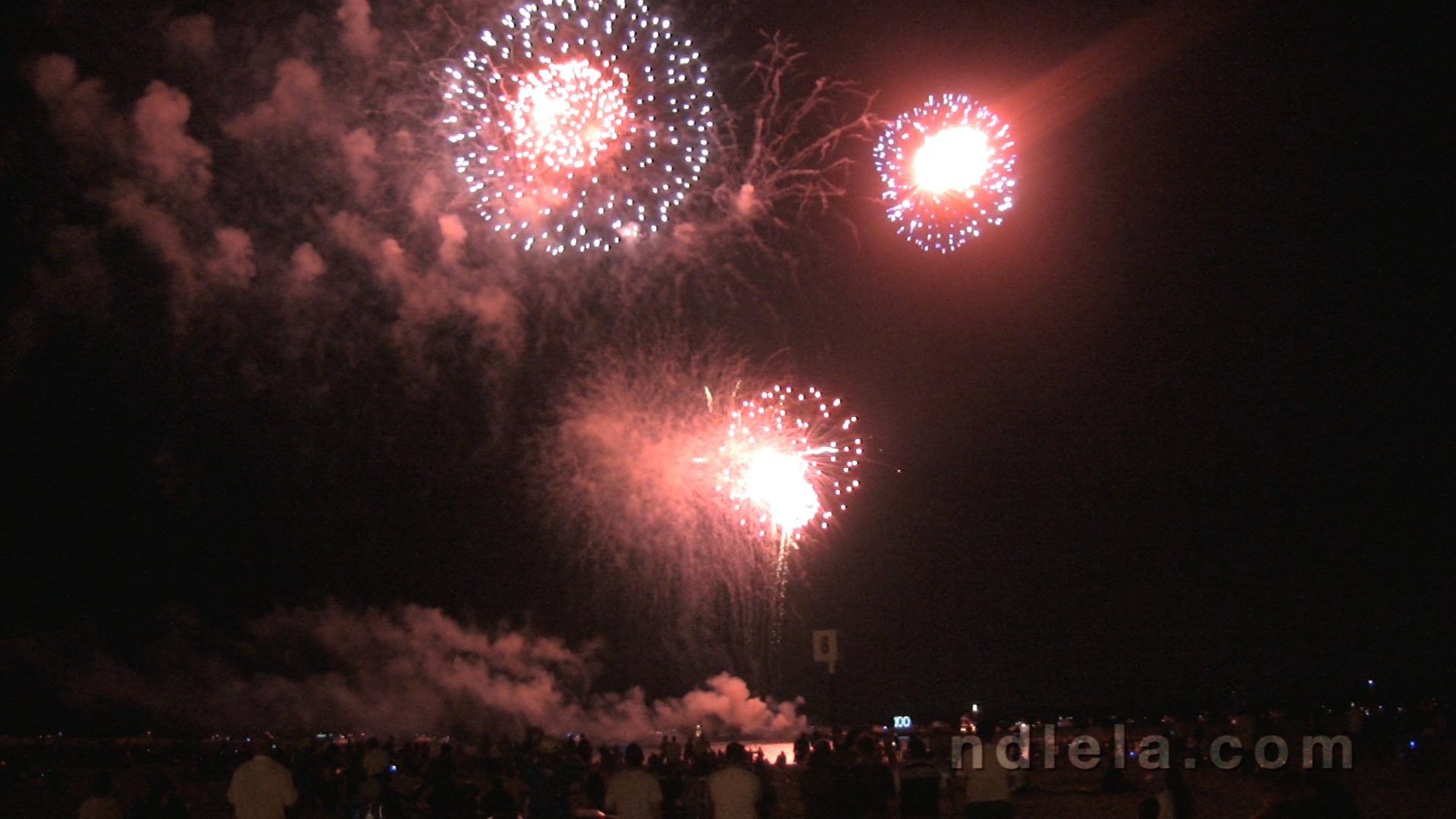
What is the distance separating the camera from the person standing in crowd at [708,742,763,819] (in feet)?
26.8

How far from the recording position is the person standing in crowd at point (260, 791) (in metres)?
8.50

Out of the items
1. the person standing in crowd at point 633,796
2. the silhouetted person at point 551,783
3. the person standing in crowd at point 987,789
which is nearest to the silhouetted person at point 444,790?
the silhouetted person at point 551,783

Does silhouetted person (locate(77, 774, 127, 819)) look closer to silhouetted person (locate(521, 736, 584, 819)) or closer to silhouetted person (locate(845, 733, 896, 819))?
silhouetted person (locate(521, 736, 584, 819))

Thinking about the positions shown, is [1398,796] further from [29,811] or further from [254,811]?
A: [29,811]

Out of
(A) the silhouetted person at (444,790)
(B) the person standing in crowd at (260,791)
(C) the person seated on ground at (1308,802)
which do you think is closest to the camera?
(C) the person seated on ground at (1308,802)

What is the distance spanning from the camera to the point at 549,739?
9641 mm

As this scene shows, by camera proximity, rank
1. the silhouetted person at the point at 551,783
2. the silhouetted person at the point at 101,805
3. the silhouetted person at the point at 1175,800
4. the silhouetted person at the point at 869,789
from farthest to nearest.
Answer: the silhouetted person at the point at 101,805, the silhouetted person at the point at 869,789, the silhouetted person at the point at 551,783, the silhouetted person at the point at 1175,800

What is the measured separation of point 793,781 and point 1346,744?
26.3 feet

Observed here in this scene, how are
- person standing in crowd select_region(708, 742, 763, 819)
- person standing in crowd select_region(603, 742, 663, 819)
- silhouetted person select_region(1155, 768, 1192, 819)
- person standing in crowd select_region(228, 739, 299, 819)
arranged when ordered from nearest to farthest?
person standing in crowd select_region(708, 742, 763, 819), person standing in crowd select_region(603, 742, 663, 819), person standing in crowd select_region(228, 739, 299, 819), silhouetted person select_region(1155, 768, 1192, 819)

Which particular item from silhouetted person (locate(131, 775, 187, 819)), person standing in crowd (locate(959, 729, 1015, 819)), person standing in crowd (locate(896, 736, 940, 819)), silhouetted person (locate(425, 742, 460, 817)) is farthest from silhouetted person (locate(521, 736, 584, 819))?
silhouetted person (locate(131, 775, 187, 819))

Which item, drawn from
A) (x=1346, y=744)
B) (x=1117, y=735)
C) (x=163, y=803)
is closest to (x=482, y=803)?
(x=163, y=803)

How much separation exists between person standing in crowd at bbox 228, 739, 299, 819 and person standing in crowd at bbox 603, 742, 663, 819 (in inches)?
91.4

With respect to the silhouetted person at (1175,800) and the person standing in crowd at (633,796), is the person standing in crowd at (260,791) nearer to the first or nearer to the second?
the person standing in crowd at (633,796)

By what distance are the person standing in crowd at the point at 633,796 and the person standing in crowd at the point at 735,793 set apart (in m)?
0.41
